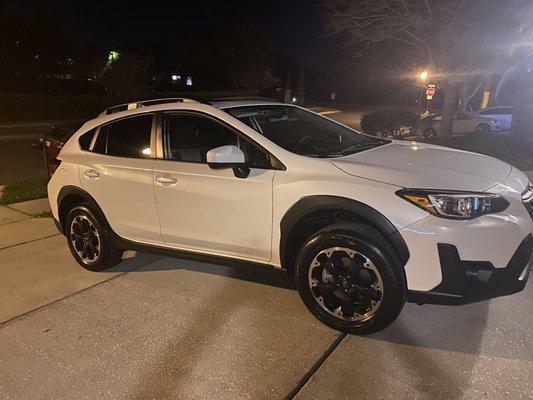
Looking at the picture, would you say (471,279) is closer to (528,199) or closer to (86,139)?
(528,199)

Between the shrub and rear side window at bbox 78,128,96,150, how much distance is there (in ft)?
53.8

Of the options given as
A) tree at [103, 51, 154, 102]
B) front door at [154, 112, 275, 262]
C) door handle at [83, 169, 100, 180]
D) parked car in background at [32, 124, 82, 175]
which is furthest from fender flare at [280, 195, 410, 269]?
tree at [103, 51, 154, 102]

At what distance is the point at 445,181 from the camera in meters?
3.22

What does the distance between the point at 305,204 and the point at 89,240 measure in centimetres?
240

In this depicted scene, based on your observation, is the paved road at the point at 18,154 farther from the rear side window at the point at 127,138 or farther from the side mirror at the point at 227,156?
the side mirror at the point at 227,156

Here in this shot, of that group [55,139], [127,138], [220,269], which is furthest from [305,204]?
[55,139]

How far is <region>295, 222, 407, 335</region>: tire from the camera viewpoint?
3.20 metres

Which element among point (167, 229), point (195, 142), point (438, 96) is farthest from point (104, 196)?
point (438, 96)

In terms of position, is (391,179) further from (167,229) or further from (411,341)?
(167,229)

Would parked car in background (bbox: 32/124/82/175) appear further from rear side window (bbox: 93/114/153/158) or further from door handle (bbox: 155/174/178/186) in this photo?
door handle (bbox: 155/174/178/186)

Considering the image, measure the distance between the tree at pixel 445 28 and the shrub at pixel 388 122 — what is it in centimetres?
289

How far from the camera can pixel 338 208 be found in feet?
10.9

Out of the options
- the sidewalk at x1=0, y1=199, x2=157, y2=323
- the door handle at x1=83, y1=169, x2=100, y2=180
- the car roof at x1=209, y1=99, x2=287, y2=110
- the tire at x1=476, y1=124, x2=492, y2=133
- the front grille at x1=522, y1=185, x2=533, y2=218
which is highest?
the car roof at x1=209, y1=99, x2=287, y2=110

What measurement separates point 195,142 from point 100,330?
164 centimetres
